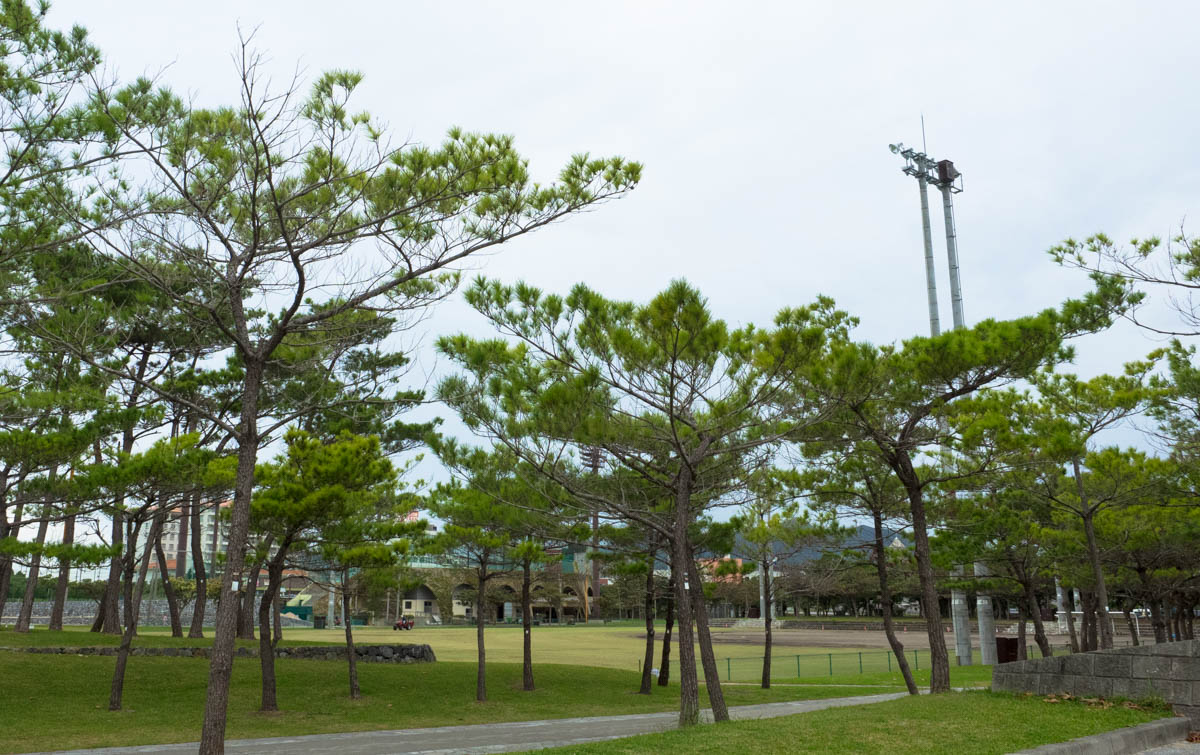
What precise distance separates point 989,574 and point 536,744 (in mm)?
14897

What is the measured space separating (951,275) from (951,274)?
39mm

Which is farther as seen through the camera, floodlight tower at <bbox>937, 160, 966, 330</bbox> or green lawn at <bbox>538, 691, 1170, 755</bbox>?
floodlight tower at <bbox>937, 160, 966, 330</bbox>

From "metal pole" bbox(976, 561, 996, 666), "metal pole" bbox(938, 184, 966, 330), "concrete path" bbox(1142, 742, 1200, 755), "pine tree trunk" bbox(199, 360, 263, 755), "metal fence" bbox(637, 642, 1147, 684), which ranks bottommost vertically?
"metal fence" bbox(637, 642, 1147, 684)

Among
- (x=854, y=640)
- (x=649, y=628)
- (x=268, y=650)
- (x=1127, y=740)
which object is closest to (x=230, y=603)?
(x=268, y=650)

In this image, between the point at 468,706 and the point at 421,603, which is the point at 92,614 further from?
the point at 468,706

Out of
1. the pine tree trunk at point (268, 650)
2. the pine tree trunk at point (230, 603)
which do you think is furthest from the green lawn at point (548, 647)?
the pine tree trunk at point (230, 603)

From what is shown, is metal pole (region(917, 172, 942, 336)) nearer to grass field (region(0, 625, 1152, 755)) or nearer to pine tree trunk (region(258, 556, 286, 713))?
grass field (region(0, 625, 1152, 755))

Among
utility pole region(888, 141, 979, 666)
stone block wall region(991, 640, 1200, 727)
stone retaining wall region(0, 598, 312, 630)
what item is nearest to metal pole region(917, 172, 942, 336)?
utility pole region(888, 141, 979, 666)

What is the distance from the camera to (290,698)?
17.2 meters

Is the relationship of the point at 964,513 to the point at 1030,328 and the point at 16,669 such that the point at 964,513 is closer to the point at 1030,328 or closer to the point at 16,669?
the point at 1030,328

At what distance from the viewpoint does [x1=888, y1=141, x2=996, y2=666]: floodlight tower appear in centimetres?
2650

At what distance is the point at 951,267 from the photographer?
2773 cm

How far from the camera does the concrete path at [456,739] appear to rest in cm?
1124

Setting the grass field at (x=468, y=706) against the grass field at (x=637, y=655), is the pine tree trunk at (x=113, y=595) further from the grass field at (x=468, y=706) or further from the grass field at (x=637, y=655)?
the grass field at (x=468, y=706)
